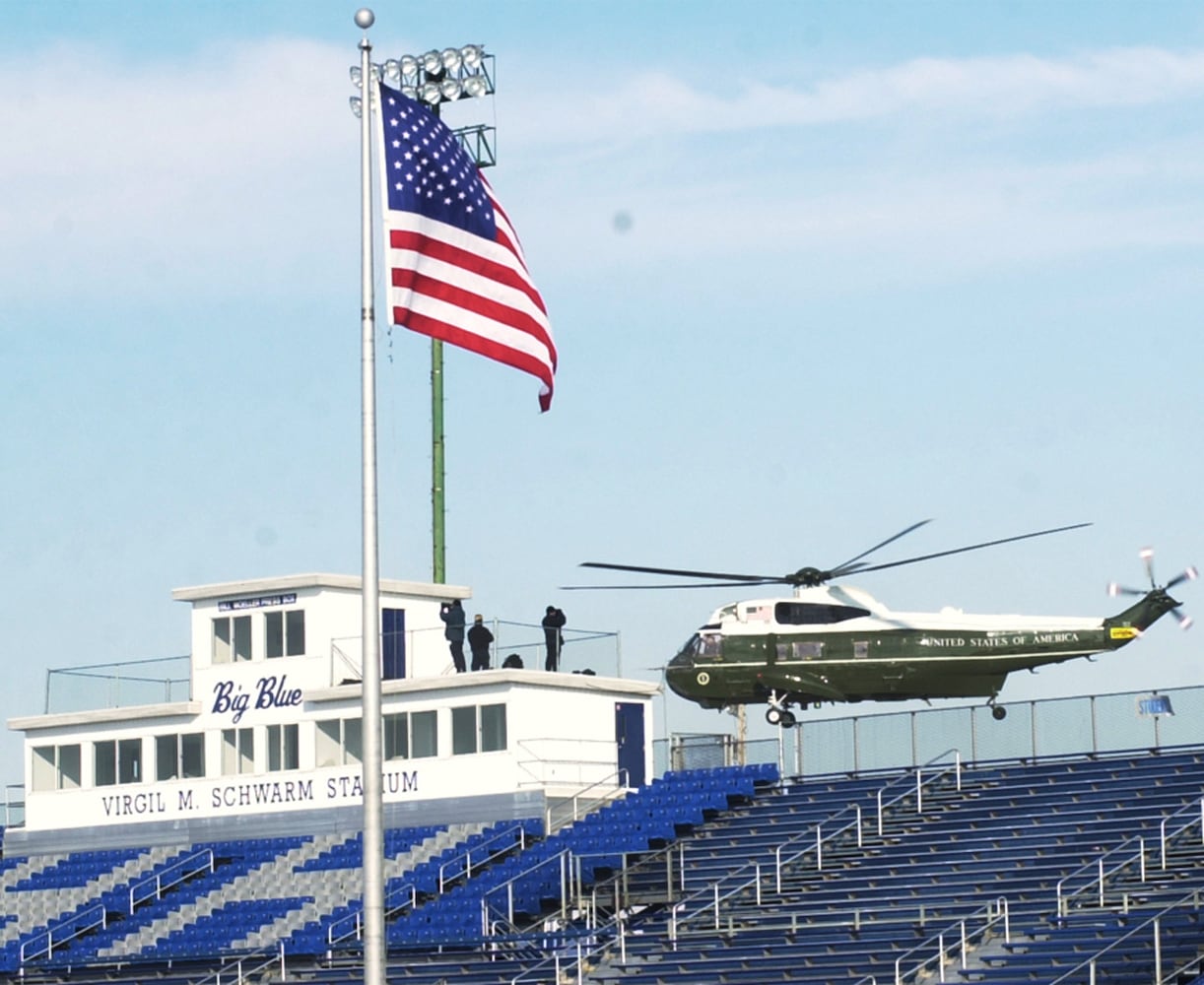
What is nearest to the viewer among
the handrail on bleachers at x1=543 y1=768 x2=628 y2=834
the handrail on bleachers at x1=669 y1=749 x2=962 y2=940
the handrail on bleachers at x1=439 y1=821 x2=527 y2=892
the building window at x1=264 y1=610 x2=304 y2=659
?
the handrail on bleachers at x1=669 y1=749 x2=962 y2=940

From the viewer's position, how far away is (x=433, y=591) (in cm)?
5088

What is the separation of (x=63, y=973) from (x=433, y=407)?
15.5 meters

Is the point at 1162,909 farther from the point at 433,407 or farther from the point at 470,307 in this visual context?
the point at 433,407

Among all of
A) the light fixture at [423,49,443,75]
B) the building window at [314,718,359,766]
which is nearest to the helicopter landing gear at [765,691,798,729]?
the building window at [314,718,359,766]

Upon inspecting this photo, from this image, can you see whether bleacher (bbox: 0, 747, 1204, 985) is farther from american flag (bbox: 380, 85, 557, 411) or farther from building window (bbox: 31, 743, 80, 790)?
american flag (bbox: 380, 85, 557, 411)

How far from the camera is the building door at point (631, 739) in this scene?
163ft

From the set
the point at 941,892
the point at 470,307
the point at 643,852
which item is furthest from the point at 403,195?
the point at 643,852

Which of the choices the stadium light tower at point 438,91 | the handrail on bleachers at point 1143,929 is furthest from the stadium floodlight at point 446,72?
the handrail on bleachers at point 1143,929

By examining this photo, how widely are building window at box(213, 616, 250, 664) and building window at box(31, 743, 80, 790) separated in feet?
14.6

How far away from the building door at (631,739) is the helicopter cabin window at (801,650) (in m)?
4.31

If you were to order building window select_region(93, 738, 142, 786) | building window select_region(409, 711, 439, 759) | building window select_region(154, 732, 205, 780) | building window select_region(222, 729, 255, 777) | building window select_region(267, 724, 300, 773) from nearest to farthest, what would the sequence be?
building window select_region(409, 711, 439, 759) → building window select_region(267, 724, 300, 773) → building window select_region(222, 729, 255, 777) → building window select_region(154, 732, 205, 780) → building window select_region(93, 738, 142, 786)

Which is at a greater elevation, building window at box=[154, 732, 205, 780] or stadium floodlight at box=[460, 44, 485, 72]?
stadium floodlight at box=[460, 44, 485, 72]

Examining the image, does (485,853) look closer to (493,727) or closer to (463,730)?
(493,727)

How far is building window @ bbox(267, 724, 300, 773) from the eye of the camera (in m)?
50.0
